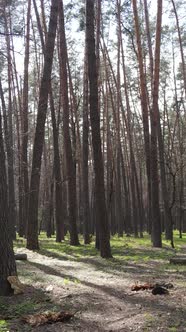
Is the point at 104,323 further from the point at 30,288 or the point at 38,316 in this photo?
the point at 30,288

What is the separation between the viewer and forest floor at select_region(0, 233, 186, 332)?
507 cm

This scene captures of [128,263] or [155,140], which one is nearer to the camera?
[128,263]

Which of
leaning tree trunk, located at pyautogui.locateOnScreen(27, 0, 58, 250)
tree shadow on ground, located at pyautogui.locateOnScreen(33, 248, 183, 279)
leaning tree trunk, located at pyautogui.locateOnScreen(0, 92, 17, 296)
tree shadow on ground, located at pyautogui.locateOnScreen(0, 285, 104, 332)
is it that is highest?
leaning tree trunk, located at pyautogui.locateOnScreen(27, 0, 58, 250)

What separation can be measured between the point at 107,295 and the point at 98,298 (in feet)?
0.85

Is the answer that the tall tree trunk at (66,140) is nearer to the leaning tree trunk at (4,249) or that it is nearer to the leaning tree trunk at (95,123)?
the leaning tree trunk at (95,123)

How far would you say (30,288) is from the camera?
23.6 feet

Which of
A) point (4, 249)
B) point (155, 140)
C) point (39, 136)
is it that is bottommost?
point (4, 249)

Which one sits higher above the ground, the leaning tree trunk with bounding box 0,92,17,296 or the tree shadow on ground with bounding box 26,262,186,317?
the leaning tree trunk with bounding box 0,92,17,296

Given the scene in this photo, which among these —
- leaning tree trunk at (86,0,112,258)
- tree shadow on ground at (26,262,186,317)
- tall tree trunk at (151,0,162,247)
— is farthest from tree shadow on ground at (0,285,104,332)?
tall tree trunk at (151,0,162,247)

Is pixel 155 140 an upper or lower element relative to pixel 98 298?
upper

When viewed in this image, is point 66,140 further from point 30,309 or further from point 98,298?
point 30,309


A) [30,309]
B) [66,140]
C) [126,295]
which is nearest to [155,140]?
[66,140]

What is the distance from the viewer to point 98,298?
642 cm

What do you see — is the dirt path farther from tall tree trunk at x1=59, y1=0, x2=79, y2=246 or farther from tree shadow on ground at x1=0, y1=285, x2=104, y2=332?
tall tree trunk at x1=59, y1=0, x2=79, y2=246
